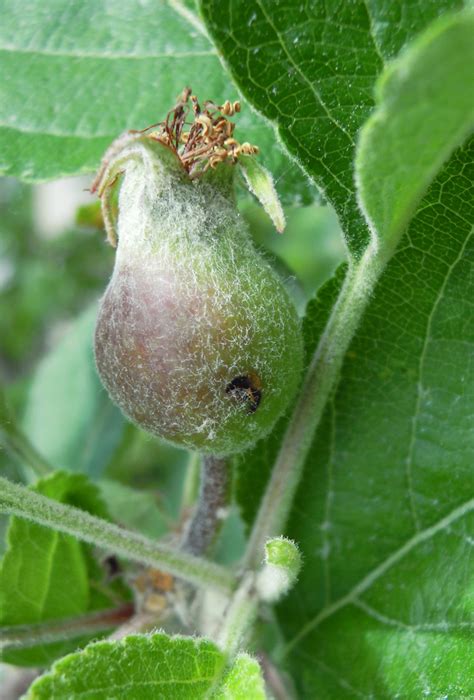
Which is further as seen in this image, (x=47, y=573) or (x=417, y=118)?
(x=47, y=573)

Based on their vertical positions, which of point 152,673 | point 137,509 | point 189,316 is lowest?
point 137,509

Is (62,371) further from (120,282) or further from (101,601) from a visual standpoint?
(120,282)

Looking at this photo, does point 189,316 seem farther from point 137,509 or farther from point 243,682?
point 137,509

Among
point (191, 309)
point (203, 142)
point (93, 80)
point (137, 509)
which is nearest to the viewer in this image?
point (191, 309)

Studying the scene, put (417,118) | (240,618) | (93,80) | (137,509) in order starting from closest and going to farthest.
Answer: (417,118)
(240,618)
(93,80)
(137,509)

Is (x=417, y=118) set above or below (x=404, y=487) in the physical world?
above

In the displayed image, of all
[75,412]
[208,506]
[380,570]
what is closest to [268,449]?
[208,506]

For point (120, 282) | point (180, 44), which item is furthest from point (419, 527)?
point (180, 44)
